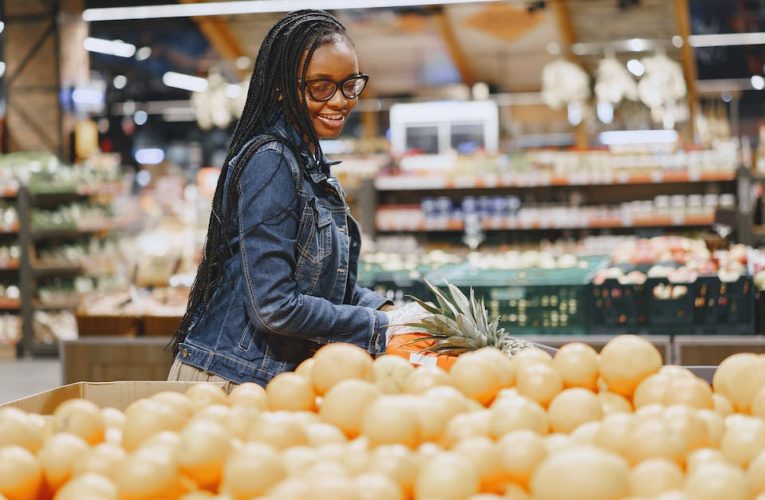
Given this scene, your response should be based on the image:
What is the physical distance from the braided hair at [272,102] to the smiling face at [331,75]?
2 cm

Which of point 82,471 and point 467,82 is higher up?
point 467,82

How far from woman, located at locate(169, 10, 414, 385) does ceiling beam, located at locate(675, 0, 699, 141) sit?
9.07m

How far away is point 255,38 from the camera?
11.8 m

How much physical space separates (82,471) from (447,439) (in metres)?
0.57

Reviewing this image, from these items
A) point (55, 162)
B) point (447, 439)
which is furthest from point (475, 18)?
point (447, 439)

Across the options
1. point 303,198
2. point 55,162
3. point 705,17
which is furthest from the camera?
point 705,17

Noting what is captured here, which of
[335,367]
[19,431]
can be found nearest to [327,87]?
[335,367]

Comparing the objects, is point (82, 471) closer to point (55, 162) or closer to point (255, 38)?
point (55, 162)

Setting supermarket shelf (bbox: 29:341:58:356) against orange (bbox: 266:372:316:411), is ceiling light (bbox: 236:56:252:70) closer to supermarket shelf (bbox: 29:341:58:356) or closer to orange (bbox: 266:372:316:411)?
supermarket shelf (bbox: 29:341:58:356)

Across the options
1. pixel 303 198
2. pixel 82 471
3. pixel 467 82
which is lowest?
pixel 82 471

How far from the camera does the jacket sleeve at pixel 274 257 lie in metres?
2.06

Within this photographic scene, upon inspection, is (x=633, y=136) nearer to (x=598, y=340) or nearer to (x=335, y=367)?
(x=598, y=340)

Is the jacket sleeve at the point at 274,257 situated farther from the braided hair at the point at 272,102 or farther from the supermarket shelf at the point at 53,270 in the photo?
the supermarket shelf at the point at 53,270

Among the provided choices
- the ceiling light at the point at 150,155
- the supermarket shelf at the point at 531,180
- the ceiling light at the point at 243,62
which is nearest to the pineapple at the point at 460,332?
the supermarket shelf at the point at 531,180
